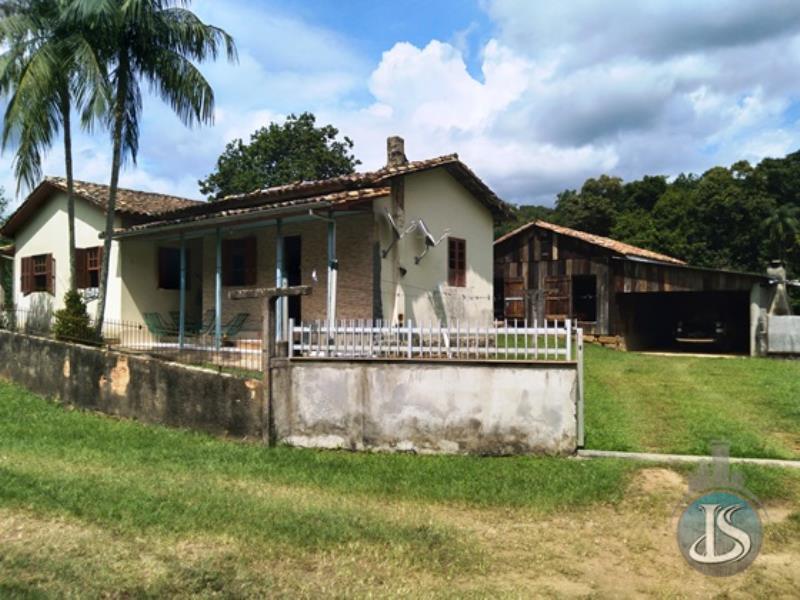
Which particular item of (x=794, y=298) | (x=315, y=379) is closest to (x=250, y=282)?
(x=315, y=379)

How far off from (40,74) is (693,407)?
12.8 metres

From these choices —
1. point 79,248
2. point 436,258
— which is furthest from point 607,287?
point 79,248

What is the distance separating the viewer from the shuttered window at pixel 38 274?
16.9 m

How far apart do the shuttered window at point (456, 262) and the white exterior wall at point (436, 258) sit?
0.13 meters

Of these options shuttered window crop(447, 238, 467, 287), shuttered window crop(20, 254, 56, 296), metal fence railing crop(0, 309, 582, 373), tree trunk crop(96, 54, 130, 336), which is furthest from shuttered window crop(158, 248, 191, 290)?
metal fence railing crop(0, 309, 582, 373)

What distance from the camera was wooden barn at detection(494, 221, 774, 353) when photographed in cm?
1800

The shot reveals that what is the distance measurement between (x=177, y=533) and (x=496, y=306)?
18.6m

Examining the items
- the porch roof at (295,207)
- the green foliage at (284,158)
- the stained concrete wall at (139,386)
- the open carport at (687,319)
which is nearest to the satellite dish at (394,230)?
the porch roof at (295,207)

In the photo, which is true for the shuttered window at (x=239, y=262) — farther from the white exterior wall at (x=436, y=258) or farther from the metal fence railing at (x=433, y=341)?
the metal fence railing at (x=433, y=341)

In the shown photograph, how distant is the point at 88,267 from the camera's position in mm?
15875

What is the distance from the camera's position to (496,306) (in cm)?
2242

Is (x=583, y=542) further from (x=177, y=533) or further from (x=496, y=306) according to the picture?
(x=496, y=306)

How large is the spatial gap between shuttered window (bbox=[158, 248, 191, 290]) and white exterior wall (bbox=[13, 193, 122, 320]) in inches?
43.0

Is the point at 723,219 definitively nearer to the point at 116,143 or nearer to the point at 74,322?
the point at 116,143
